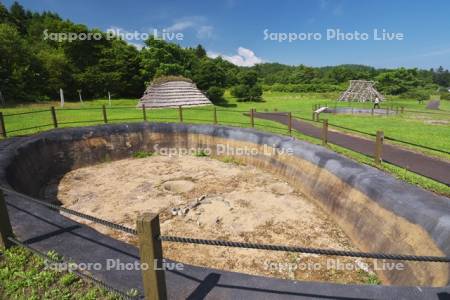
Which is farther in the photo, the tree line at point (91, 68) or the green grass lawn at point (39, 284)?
the tree line at point (91, 68)

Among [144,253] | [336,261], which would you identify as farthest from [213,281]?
[336,261]

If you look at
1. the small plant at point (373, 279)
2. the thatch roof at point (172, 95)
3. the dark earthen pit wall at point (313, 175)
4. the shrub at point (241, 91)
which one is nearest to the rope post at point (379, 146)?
the dark earthen pit wall at point (313, 175)

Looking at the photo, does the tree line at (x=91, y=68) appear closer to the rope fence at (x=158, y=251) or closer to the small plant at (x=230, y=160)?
the small plant at (x=230, y=160)

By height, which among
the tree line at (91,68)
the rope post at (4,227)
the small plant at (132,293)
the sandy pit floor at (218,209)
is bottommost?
the sandy pit floor at (218,209)

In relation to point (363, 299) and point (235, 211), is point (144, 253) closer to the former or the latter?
point (363, 299)

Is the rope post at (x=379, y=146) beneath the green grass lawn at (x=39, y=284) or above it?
above

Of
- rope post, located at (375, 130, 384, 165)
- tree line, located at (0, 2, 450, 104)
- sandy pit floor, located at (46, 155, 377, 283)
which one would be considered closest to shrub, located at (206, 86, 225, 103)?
tree line, located at (0, 2, 450, 104)
